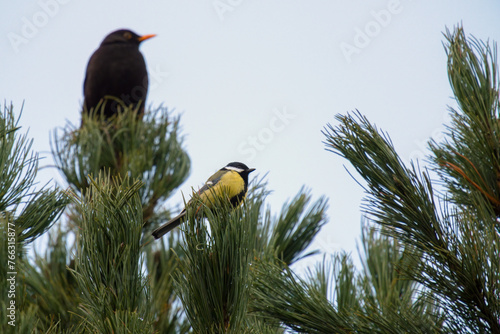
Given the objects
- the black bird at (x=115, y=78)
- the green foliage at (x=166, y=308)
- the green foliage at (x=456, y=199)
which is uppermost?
the black bird at (x=115, y=78)

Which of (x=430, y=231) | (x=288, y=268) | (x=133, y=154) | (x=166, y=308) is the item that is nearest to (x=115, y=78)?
(x=133, y=154)

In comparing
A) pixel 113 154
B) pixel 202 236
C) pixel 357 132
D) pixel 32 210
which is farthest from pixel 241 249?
pixel 113 154

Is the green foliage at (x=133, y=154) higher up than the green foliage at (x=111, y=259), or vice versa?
the green foliage at (x=133, y=154)

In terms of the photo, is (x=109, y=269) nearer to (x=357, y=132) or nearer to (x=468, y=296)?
(x=357, y=132)

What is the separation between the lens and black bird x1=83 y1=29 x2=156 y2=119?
4094 millimetres

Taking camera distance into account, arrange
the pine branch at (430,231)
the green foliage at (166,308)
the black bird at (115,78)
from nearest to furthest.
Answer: the pine branch at (430,231)
the green foliage at (166,308)
the black bird at (115,78)

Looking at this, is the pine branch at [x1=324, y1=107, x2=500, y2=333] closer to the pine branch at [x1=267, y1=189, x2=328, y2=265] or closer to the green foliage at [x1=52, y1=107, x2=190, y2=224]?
the pine branch at [x1=267, y1=189, x2=328, y2=265]

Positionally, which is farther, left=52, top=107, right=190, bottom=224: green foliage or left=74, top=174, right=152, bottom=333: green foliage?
left=52, top=107, right=190, bottom=224: green foliage

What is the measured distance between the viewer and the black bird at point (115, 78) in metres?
4.09

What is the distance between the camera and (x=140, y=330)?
1.19 metres

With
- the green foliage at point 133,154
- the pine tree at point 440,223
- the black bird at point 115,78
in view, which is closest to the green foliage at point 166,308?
the green foliage at point 133,154

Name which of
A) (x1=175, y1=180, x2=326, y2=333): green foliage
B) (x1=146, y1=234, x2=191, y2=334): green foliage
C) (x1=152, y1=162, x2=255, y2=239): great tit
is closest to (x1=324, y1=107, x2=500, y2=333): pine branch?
(x1=175, y1=180, x2=326, y2=333): green foliage

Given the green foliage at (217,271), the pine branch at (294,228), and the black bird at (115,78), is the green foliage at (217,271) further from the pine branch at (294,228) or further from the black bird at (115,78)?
the black bird at (115,78)

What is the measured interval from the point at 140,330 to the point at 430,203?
760 millimetres
